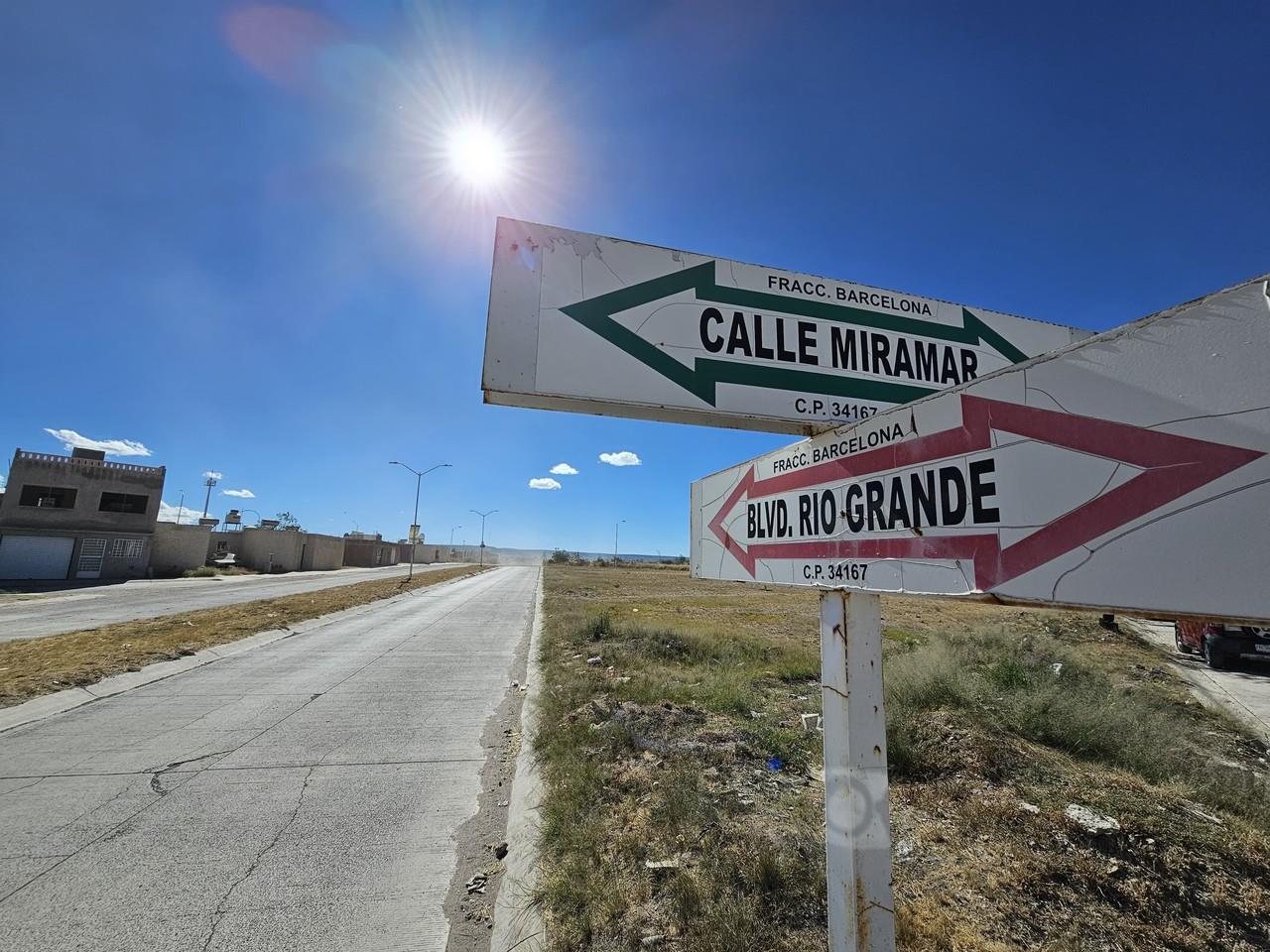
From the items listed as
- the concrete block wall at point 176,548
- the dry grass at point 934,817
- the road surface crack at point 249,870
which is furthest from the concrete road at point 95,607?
the dry grass at point 934,817

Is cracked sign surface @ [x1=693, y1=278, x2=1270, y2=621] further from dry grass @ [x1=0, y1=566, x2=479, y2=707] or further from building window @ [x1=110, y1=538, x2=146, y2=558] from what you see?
building window @ [x1=110, y1=538, x2=146, y2=558]

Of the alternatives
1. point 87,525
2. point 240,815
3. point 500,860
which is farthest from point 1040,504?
point 87,525

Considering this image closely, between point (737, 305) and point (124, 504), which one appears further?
point (124, 504)

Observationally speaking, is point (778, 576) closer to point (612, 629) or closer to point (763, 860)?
point (763, 860)

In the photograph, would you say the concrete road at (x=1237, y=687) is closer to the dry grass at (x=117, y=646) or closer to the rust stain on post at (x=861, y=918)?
the rust stain on post at (x=861, y=918)

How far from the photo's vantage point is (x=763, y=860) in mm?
3287

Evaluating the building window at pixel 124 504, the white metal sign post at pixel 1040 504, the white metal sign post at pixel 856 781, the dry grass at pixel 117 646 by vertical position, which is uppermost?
the building window at pixel 124 504

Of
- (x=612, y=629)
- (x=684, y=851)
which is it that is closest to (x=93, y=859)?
(x=684, y=851)

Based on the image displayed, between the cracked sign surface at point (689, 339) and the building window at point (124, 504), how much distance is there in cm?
4791

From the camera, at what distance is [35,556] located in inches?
1215

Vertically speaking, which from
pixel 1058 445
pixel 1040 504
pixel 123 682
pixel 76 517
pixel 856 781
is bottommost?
pixel 123 682

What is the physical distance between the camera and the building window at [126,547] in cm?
3434

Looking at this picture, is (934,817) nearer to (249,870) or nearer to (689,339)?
(689,339)

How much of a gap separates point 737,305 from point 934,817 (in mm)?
4423
